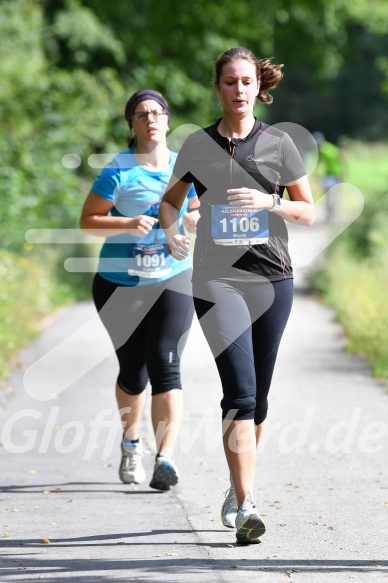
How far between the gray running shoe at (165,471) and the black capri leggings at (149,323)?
0.37 metres

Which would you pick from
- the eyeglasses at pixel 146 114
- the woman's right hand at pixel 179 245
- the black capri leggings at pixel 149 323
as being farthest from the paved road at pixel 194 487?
the eyeglasses at pixel 146 114

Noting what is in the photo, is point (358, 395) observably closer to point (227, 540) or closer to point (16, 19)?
point (227, 540)

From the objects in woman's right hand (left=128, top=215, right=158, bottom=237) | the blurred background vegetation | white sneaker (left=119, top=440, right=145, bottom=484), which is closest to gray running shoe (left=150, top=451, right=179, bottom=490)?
white sneaker (left=119, top=440, right=145, bottom=484)

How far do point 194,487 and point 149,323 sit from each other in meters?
0.90

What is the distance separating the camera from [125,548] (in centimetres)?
537

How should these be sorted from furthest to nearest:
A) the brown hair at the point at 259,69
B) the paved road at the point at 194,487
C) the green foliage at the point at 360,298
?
the green foliage at the point at 360,298, the brown hair at the point at 259,69, the paved road at the point at 194,487

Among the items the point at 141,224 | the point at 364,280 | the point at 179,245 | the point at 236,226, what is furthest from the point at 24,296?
the point at 236,226

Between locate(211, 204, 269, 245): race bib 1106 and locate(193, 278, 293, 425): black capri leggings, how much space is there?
19cm

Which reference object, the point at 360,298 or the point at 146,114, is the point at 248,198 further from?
the point at 360,298

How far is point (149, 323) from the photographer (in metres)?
6.68

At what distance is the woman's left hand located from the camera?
5.32m

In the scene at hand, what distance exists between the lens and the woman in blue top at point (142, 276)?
21.7ft

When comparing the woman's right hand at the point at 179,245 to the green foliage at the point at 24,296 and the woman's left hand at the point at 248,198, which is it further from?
the green foliage at the point at 24,296

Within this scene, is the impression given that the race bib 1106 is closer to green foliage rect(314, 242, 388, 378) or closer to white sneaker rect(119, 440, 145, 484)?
white sneaker rect(119, 440, 145, 484)
